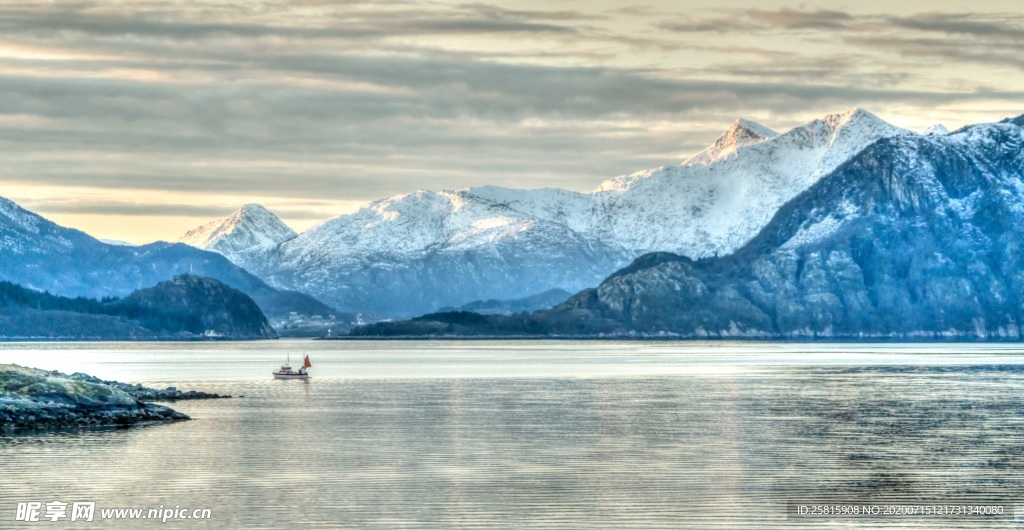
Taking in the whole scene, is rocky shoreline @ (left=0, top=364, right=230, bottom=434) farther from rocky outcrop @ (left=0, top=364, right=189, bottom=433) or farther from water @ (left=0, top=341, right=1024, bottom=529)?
water @ (left=0, top=341, right=1024, bottom=529)

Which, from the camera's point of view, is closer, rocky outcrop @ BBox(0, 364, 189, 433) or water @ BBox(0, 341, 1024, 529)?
water @ BBox(0, 341, 1024, 529)

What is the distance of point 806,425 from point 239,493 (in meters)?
52.6

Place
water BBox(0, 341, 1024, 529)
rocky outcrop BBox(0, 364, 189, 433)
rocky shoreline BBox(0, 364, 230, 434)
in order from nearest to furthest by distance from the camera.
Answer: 1. water BBox(0, 341, 1024, 529)
2. rocky shoreline BBox(0, 364, 230, 434)
3. rocky outcrop BBox(0, 364, 189, 433)

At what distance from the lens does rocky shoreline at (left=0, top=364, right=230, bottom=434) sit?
4638 inches

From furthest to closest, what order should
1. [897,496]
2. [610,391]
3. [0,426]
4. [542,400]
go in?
[610,391] → [542,400] → [0,426] → [897,496]

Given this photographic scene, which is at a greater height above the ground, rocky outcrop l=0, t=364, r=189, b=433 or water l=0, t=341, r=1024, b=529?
rocky outcrop l=0, t=364, r=189, b=433

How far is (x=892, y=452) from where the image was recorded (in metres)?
95.6

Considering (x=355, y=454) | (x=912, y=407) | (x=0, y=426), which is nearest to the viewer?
(x=355, y=454)

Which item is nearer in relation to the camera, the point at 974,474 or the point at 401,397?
the point at 974,474

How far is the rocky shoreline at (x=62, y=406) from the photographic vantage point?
118 m

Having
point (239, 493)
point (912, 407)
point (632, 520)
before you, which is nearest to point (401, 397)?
point (912, 407)

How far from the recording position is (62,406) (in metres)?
122

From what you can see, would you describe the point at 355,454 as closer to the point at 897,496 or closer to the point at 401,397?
the point at 897,496

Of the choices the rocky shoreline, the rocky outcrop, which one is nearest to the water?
the rocky shoreline
